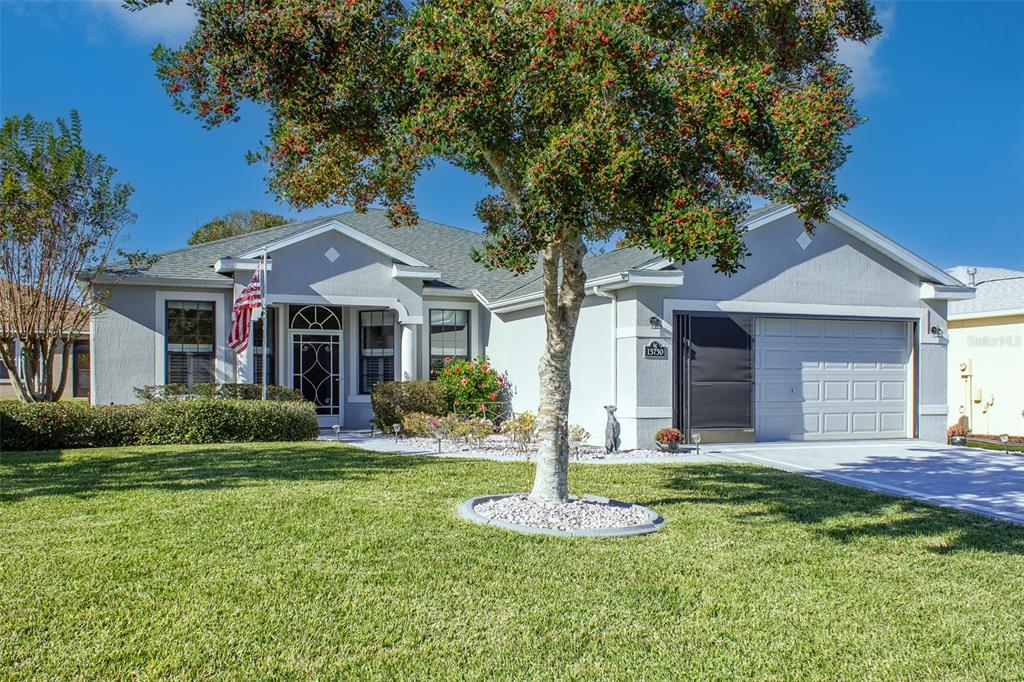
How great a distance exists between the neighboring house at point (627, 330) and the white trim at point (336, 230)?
0.12ft

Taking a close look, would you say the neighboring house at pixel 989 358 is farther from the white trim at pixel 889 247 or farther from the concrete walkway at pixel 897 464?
the concrete walkway at pixel 897 464

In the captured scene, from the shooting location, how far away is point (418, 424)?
14828mm

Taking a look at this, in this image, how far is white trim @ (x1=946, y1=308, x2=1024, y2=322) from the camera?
61.6ft

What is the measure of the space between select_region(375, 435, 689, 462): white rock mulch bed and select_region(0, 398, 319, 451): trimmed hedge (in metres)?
2.38

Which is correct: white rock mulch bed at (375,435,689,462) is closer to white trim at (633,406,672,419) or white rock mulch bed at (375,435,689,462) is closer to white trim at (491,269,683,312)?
white trim at (633,406,672,419)

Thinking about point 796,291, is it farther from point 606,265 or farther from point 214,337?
point 214,337

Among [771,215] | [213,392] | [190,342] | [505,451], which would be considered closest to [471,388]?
[505,451]

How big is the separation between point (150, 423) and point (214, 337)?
344 cm

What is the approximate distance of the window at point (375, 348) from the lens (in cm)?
1800

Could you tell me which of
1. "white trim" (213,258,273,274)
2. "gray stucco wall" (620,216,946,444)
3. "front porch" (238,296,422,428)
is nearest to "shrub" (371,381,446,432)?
"front porch" (238,296,422,428)

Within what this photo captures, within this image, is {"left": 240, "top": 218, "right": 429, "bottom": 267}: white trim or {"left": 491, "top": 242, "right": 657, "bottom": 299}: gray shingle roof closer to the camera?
{"left": 491, "top": 242, "right": 657, "bottom": 299}: gray shingle roof

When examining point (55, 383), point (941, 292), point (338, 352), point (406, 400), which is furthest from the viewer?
point (55, 383)

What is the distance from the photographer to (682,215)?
5.77 meters

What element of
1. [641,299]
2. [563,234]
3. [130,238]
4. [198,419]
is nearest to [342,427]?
[198,419]
